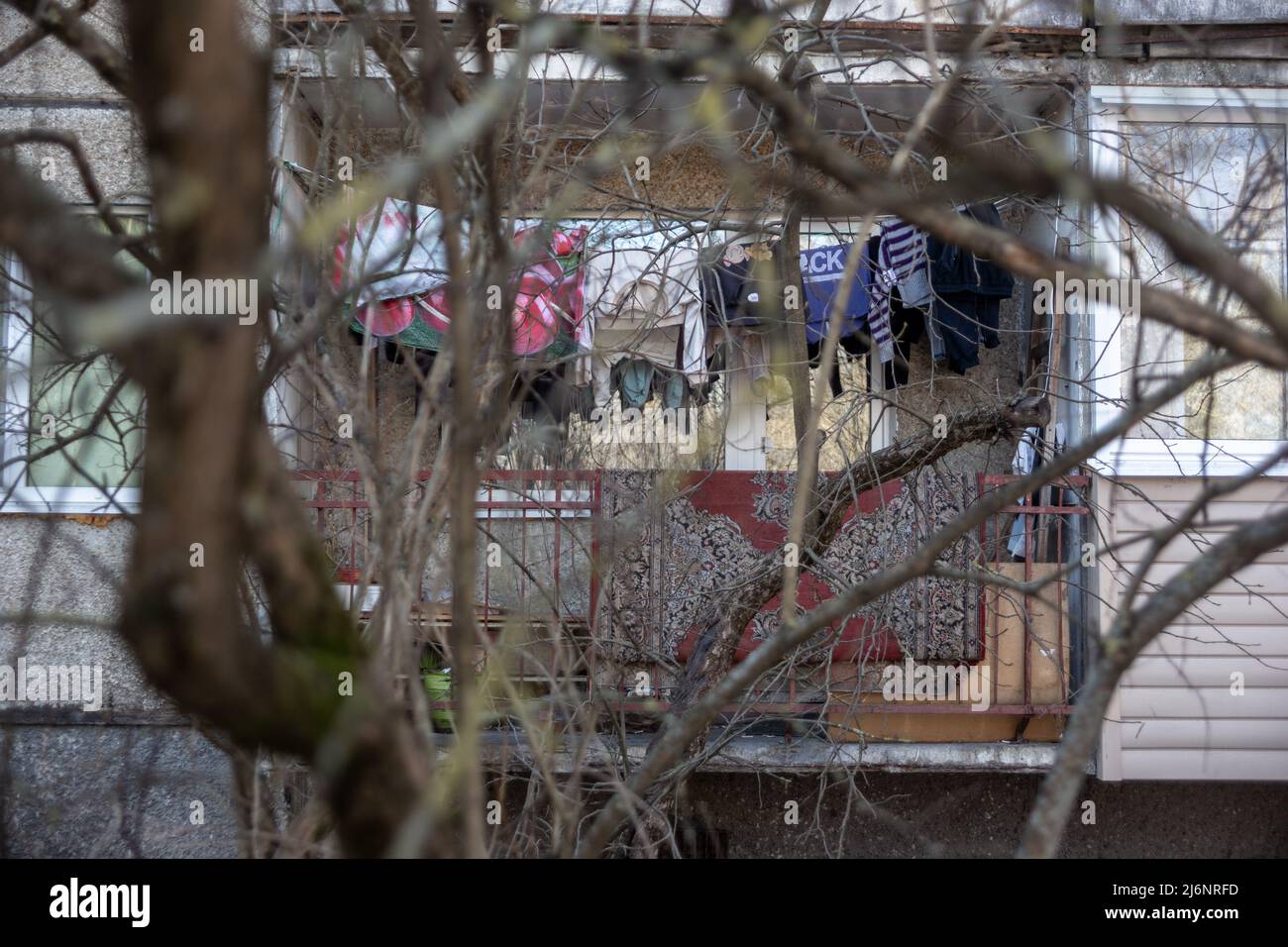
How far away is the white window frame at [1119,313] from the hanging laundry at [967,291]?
58cm

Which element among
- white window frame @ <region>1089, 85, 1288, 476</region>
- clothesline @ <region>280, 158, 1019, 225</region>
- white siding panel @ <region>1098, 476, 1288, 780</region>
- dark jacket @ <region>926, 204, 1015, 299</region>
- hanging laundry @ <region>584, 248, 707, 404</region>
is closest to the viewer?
clothesline @ <region>280, 158, 1019, 225</region>

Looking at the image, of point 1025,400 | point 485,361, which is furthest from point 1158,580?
point 485,361

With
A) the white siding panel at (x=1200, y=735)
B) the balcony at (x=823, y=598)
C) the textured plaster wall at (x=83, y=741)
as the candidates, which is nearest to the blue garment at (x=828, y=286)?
the balcony at (x=823, y=598)

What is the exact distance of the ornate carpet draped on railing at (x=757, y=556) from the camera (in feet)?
18.4

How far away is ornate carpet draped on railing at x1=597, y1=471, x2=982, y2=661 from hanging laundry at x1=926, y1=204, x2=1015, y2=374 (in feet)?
3.94

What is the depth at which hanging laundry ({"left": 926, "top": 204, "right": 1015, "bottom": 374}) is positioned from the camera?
20.8 ft

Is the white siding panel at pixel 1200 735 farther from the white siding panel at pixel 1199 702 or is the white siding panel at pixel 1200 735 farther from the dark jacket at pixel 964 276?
the dark jacket at pixel 964 276

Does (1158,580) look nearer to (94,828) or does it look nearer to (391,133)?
(391,133)

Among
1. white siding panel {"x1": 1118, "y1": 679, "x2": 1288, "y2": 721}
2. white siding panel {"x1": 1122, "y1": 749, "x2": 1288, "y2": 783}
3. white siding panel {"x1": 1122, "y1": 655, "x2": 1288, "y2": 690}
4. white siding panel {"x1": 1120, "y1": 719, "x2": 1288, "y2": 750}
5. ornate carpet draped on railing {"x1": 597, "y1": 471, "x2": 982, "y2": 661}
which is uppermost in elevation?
ornate carpet draped on railing {"x1": 597, "y1": 471, "x2": 982, "y2": 661}

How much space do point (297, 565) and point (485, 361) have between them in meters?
1.58

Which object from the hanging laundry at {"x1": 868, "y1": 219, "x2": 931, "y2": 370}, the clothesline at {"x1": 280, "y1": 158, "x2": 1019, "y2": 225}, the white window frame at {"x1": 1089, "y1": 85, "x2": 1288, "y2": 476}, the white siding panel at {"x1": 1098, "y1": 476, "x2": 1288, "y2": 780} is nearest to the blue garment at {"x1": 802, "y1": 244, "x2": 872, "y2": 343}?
the hanging laundry at {"x1": 868, "y1": 219, "x2": 931, "y2": 370}

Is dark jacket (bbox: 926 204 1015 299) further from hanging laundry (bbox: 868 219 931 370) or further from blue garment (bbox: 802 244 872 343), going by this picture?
blue garment (bbox: 802 244 872 343)

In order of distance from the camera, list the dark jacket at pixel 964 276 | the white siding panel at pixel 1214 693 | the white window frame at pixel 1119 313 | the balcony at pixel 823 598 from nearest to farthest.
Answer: the balcony at pixel 823 598, the white siding panel at pixel 1214 693, the white window frame at pixel 1119 313, the dark jacket at pixel 964 276

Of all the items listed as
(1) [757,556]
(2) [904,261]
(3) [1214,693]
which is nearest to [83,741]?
(1) [757,556]
